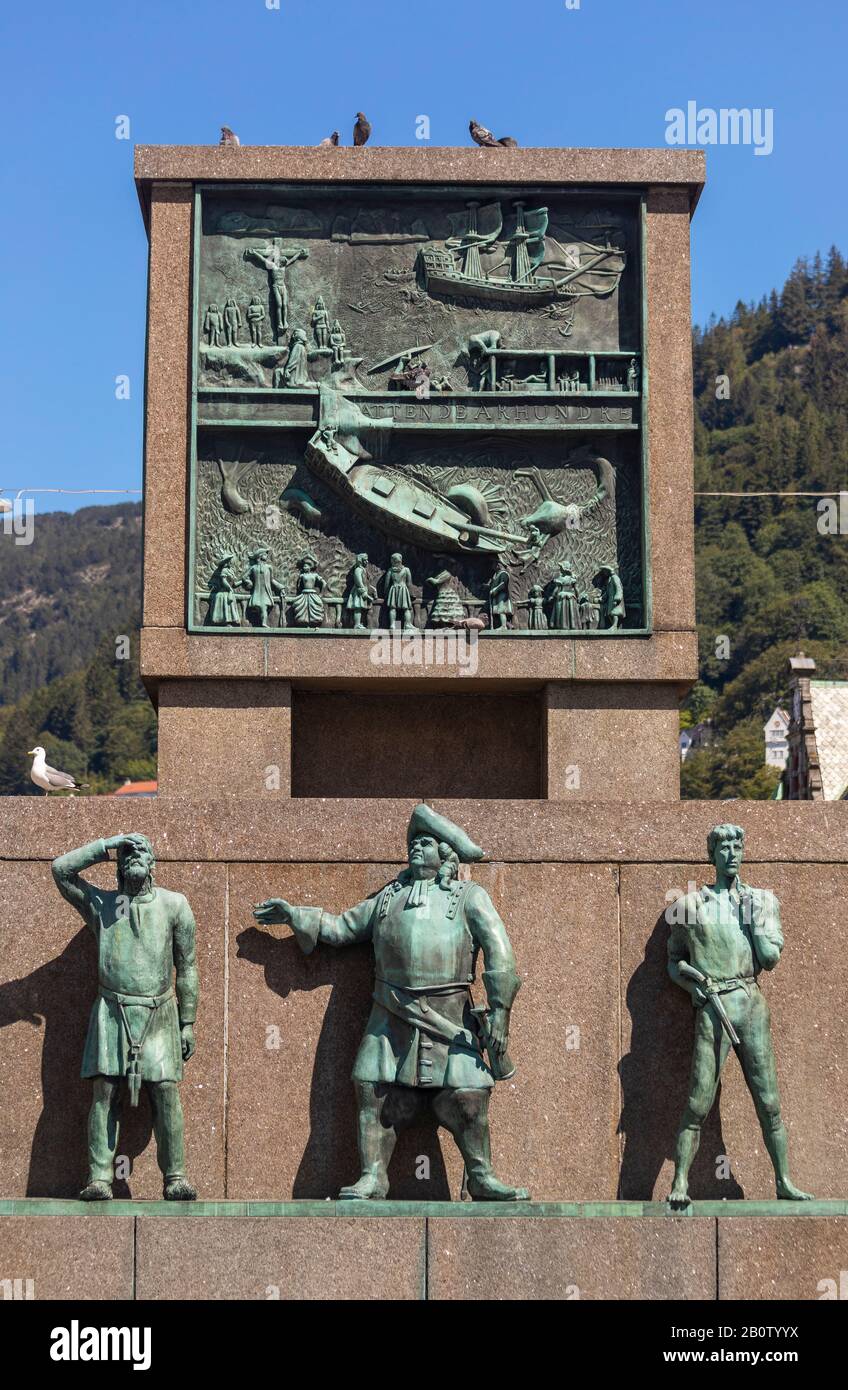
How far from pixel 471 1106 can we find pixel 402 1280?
113 centimetres

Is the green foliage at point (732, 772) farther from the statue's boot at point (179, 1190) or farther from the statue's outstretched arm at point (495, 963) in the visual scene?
the statue's boot at point (179, 1190)

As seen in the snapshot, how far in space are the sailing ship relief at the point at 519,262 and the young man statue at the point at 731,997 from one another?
537cm

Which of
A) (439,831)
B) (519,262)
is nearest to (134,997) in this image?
(439,831)

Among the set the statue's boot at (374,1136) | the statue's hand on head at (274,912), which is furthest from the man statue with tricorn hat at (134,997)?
the statue's boot at (374,1136)

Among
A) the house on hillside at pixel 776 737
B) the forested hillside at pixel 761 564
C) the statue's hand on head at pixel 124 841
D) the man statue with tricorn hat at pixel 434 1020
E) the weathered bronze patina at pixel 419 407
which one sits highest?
the forested hillside at pixel 761 564

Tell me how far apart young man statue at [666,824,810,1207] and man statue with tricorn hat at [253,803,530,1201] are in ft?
3.75

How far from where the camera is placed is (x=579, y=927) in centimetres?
1492

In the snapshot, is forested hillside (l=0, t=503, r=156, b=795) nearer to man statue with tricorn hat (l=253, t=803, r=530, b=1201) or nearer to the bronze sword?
man statue with tricorn hat (l=253, t=803, r=530, b=1201)

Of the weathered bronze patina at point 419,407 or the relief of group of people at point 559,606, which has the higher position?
the weathered bronze patina at point 419,407

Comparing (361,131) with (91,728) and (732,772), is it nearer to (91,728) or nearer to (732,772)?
(732,772)

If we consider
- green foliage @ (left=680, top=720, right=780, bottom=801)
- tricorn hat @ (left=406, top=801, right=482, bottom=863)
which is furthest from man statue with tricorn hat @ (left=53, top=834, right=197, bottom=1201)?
green foliage @ (left=680, top=720, right=780, bottom=801)

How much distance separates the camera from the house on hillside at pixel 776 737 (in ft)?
309
